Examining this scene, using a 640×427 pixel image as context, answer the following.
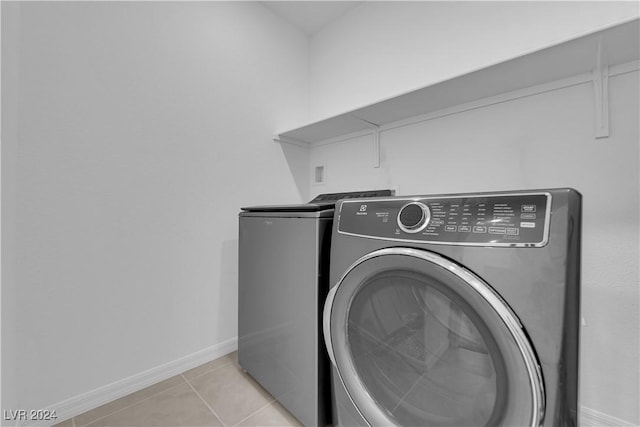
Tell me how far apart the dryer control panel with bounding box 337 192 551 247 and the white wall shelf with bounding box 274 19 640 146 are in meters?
0.68

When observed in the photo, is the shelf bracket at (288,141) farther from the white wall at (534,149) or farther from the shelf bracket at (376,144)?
the shelf bracket at (376,144)

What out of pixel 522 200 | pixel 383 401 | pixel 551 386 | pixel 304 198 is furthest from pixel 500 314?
pixel 304 198

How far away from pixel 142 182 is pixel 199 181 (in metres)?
0.29

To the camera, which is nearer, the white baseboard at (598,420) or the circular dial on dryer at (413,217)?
the circular dial on dryer at (413,217)

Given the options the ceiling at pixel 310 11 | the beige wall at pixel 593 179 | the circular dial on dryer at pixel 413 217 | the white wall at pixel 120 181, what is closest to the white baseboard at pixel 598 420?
the beige wall at pixel 593 179

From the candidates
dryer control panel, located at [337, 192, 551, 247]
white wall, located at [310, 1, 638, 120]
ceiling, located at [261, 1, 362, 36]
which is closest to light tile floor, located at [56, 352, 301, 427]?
dryer control panel, located at [337, 192, 551, 247]

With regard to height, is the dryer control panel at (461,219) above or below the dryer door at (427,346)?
above

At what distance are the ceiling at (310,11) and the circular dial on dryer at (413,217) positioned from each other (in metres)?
1.86

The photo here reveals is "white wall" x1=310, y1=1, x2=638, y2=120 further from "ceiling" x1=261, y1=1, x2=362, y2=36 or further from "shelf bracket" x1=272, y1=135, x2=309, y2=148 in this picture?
"shelf bracket" x1=272, y1=135, x2=309, y2=148

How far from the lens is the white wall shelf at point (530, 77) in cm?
89

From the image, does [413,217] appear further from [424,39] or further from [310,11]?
[310,11]

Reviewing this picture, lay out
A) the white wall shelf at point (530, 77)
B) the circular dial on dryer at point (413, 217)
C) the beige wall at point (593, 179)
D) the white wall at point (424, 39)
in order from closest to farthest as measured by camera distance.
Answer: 1. the circular dial on dryer at point (413, 217)
2. the white wall shelf at point (530, 77)
3. the beige wall at point (593, 179)
4. the white wall at point (424, 39)

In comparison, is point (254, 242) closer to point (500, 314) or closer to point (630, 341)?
point (500, 314)

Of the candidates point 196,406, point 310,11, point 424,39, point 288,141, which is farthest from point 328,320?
point 310,11
